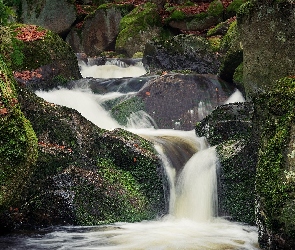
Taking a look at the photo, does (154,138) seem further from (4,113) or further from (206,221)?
(4,113)

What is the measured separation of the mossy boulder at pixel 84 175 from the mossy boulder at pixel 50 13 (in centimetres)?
1857

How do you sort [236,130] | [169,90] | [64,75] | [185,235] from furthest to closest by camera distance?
[64,75], [169,90], [236,130], [185,235]

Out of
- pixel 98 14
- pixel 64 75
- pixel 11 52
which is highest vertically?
pixel 98 14

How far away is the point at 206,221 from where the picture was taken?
6.74 m

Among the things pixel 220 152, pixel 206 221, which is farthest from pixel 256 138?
pixel 206 221

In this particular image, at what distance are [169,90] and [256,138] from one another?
5343 mm

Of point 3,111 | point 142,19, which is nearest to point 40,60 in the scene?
point 3,111

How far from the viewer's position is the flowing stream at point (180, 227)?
559 centimetres

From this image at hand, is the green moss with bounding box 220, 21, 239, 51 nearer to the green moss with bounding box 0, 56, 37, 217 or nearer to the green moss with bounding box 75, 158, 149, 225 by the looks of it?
the green moss with bounding box 75, 158, 149, 225

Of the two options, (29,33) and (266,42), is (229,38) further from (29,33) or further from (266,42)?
(29,33)

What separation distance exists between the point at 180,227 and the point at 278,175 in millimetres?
2242

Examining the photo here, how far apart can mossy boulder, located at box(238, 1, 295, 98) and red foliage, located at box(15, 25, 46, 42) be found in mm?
6570

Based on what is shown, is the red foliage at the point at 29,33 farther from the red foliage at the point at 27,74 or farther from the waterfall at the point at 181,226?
the waterfall at the point at 181,226

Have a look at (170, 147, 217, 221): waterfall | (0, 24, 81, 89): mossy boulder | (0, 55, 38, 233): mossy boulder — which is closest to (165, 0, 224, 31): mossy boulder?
(0, 24, 81, 89): mossy boulder
